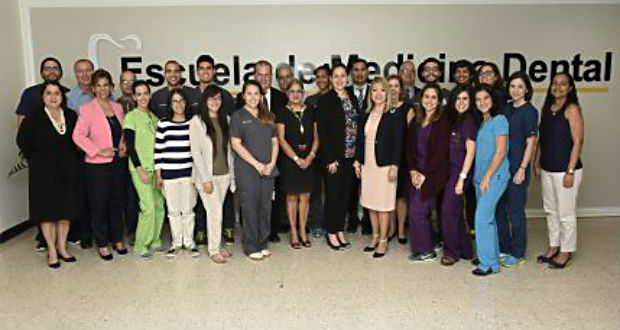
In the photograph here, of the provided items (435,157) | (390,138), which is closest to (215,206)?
(390,138)

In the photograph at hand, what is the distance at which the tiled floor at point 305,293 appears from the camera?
11.2ft

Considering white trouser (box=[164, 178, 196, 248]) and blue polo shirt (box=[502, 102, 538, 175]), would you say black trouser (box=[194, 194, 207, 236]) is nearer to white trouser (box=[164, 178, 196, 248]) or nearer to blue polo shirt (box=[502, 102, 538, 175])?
white trouser (box=[164, 178, 196, 248])

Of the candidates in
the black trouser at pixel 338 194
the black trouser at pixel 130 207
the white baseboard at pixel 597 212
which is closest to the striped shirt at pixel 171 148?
the black trouser at pixel 130 207

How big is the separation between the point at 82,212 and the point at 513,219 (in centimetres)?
378

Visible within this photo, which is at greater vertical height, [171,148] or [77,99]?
[77,99]

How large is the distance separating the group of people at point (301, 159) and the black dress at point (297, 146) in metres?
0.01

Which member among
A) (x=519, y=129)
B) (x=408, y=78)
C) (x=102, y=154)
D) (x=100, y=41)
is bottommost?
(x=102, y=154)

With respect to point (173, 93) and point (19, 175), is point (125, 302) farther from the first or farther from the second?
point (19, 175)

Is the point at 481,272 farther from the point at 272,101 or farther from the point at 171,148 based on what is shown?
the point at 171,148

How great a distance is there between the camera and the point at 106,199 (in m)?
4.55

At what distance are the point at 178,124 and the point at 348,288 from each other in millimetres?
1993

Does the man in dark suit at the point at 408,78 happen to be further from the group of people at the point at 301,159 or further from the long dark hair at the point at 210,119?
the long dark hair at the point at 210,119

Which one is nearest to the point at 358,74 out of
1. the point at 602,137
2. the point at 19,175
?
the point at 602,137

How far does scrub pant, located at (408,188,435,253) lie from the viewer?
14.6ft
